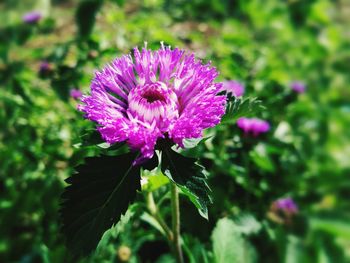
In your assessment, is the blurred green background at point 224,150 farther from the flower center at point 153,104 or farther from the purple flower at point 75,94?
the flower center at point 153,104

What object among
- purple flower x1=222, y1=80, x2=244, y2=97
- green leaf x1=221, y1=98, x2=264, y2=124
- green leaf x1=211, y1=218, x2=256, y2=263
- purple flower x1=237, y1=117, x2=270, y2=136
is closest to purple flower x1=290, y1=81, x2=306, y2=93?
purple flower x1=222, y1=80, x2=244, y2=97

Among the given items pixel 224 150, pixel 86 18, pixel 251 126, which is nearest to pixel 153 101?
pixel 251 126

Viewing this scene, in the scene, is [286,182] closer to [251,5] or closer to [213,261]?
[213,261]

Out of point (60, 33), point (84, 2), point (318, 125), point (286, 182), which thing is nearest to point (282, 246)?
point (286, 182)

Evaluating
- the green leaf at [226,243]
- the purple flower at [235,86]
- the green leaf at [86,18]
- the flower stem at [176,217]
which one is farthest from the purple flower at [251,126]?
the green leaf at [86,18]

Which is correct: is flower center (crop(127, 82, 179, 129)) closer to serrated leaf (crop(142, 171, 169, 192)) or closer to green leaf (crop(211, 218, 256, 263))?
serrated leaf (crop(142, 171, 169, 192))
